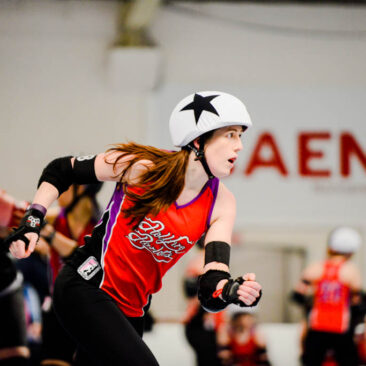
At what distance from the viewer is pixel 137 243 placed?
2.45 metres

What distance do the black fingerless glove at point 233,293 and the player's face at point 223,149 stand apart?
41cm

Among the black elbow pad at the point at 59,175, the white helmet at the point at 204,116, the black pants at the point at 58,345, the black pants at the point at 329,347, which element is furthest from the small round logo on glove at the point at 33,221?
the black pants at the point at 329,347

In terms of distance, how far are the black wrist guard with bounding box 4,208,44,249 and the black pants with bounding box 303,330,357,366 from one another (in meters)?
3.50

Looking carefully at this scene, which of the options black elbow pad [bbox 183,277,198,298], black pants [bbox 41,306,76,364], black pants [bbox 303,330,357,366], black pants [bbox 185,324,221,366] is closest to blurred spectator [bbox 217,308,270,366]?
black pants [bbox 185,324,221,366]

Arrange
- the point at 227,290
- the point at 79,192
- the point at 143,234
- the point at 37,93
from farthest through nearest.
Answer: the point at 37,93 → the point at 79,192 → the point at 143,234 → the point at 227,290

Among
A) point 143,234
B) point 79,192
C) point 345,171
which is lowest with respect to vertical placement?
point 143,234

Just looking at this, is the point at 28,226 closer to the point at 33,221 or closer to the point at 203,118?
the point at 33,221

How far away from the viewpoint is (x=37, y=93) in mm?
9047

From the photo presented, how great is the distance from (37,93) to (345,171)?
430cm

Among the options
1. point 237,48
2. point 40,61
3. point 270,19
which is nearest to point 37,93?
point 40,61

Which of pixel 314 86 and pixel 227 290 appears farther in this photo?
pixel 314 86

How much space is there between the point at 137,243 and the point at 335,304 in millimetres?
3420

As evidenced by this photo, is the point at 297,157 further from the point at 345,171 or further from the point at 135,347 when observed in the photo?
the point at 135,347

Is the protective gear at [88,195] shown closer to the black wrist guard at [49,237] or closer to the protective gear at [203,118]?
the black wrist guard at [49,237]
